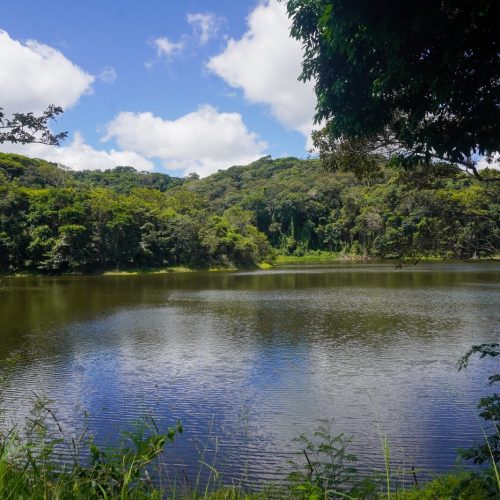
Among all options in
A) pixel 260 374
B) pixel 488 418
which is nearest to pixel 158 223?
pixel 260 374

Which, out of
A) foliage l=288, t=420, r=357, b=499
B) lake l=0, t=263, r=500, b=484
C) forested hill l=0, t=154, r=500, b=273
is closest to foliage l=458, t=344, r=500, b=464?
foliage l=288, t=420, r=357, b=499

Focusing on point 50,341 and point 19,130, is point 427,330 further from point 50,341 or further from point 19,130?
point 19,130

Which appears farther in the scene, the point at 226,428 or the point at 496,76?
the point at 226,428

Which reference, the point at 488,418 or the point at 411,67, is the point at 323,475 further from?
the point at 411,67

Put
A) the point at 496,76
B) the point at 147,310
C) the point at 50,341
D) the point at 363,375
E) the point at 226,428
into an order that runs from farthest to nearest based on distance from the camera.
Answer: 1. the point at 147,310
2. the point at 50,341
3. the point at 363,375
4. the point at 226,428
5. the point at 496,76

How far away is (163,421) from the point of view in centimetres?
1030

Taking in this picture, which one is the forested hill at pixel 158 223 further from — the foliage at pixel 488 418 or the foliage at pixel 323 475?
the foliage at pixel 323 475

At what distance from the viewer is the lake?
363 inches

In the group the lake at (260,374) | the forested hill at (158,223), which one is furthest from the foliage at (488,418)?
the forested hill at (158,223)

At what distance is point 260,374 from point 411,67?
1053 centimetres

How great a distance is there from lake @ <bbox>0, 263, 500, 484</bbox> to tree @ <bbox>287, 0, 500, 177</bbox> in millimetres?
4128

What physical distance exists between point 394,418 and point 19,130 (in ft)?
31.4

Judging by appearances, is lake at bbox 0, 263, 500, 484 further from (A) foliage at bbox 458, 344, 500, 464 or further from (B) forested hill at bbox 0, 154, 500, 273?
(B) forested hill at bbox 0, 154, 500, 273

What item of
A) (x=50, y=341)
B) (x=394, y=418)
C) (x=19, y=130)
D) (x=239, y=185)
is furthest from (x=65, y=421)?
(x=239, y=185)
